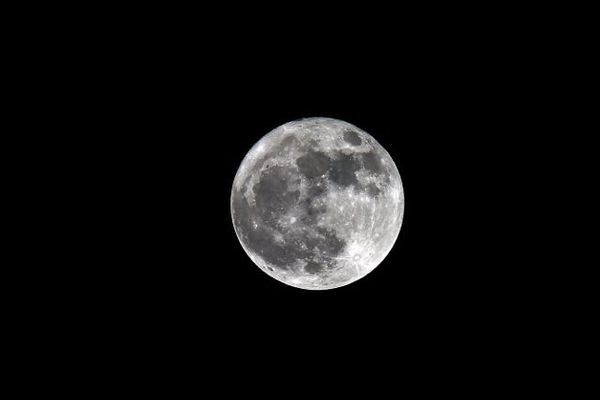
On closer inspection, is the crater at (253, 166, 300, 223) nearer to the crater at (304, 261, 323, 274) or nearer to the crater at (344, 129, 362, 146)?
the crater at (304, 261, 323, 274)

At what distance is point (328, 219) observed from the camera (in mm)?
4938

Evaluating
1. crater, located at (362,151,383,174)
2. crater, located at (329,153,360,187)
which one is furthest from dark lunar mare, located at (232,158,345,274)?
crater, located at (362,151,383,174)

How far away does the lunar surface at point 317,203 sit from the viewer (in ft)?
16.2

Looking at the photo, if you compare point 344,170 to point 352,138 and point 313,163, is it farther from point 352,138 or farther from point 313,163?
point 352,138

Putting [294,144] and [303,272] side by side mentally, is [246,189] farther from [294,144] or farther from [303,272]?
[303,272]

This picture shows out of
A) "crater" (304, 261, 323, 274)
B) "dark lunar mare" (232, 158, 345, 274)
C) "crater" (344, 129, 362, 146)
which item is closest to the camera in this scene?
"dark lunar mare" (232, 158, 345, 274)

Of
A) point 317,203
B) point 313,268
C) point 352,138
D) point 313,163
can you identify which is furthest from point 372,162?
point 313,268

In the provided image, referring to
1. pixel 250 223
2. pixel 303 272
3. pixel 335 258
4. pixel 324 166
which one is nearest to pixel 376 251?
pixel 335 258

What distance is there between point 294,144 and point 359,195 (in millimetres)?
1027

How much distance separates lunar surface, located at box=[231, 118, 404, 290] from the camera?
16.2 feet

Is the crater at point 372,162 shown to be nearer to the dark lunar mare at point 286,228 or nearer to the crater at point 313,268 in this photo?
the dark lunar mare at point 286,228

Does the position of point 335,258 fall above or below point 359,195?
below

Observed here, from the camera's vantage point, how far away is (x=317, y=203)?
4891 millimetres

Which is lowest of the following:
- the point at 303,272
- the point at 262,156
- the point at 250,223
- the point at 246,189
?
the point at 303,272
